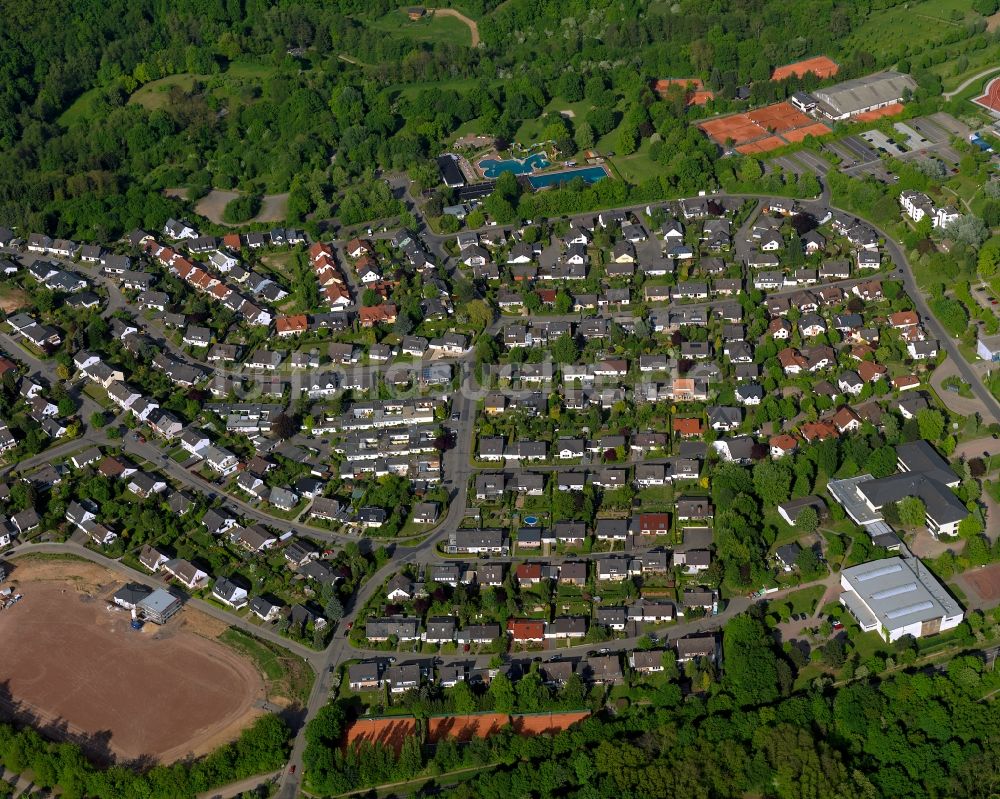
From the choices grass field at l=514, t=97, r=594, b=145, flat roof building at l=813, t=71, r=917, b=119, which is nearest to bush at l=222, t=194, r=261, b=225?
grass field at l=514, t=97, r=594, b=145

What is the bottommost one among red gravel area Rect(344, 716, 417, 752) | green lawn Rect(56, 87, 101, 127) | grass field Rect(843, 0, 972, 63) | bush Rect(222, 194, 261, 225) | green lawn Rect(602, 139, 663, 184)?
green lawn Rect(56, 87, 101, 127)

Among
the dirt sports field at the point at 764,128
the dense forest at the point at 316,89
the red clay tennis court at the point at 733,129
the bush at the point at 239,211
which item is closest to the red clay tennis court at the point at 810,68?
the dense forest at the point at 316,89

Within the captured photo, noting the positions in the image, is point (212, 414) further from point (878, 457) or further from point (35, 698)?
point (878, 457)

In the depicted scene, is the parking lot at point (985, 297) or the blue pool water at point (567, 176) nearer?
the parking lot at point (985, 297)

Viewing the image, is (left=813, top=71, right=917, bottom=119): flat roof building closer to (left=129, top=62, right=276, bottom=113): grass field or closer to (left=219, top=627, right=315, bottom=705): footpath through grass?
(left=129, top=62, right=276, bottom=113): grass field

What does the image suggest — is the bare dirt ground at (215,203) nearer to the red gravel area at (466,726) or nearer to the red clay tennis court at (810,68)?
the red clay tennis court at (810,68)

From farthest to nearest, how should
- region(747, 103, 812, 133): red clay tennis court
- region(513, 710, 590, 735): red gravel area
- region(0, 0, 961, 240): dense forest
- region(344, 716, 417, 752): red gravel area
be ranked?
1. region(747, 103, 812, 133): red clay tennis court
2. region(0, 0, 961, 240): dense forest
3. region(344, 716, 417, 752): red gravel area
4. region(513, 710, 590, 735): red gravel area

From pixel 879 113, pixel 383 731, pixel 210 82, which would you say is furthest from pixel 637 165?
pixel 383 731
